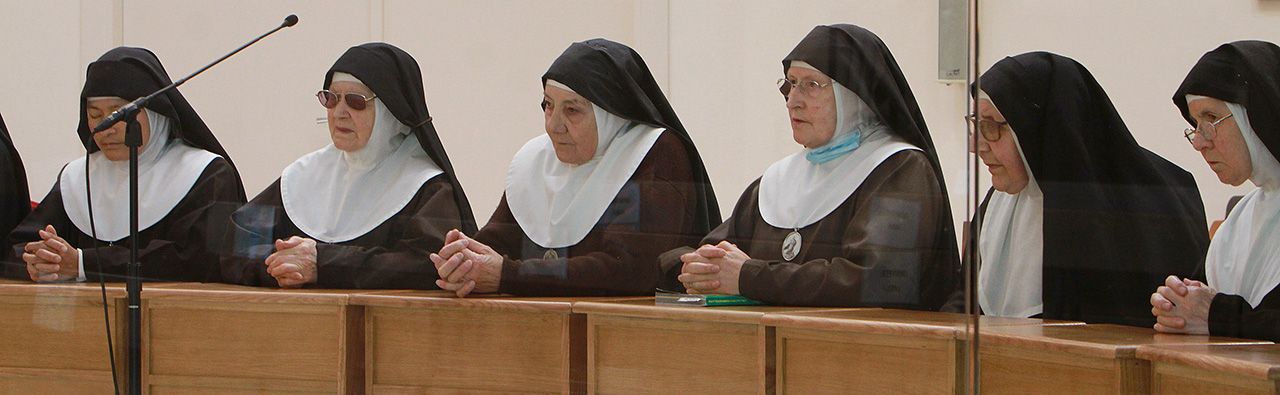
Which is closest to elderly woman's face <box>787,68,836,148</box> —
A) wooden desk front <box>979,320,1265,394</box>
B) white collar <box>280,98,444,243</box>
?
wooden desk front <box>979,320,1265,394</box>

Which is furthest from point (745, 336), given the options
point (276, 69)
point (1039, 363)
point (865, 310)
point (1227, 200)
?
point (276, 69)

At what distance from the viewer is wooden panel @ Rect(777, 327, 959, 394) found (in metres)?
2.80

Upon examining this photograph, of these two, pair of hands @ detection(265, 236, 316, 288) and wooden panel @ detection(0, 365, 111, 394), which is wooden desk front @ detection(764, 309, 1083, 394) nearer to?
pair of hands @ detection(265, 236, 316, 288)

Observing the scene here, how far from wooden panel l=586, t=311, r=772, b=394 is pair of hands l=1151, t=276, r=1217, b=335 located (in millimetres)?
847

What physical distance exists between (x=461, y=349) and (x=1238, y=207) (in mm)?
1816

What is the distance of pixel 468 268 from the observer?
352cm

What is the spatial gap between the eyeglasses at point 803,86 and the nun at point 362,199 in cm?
88

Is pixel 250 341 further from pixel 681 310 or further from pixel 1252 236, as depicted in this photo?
pixel 1252 236

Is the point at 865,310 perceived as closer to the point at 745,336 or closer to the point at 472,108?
the point at 745,336

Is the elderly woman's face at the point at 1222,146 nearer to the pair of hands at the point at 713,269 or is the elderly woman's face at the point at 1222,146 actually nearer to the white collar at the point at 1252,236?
the white collar at the point at 1252,236

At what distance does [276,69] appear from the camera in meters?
3.64

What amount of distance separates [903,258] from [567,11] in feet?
3.65

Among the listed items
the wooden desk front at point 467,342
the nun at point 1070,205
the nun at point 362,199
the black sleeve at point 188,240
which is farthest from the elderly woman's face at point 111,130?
the nun at point 1070,205

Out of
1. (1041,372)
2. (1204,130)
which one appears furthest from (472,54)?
(1204,130)
